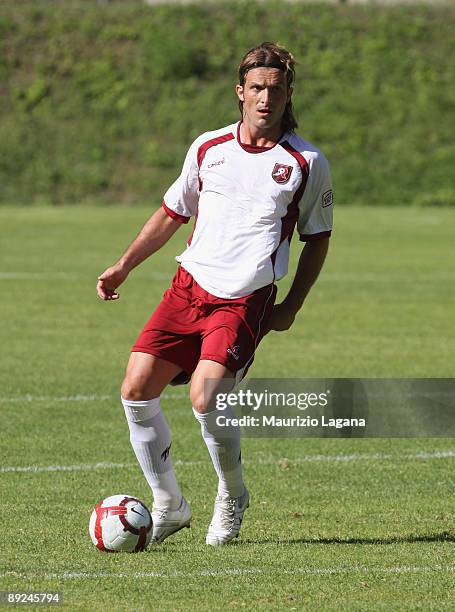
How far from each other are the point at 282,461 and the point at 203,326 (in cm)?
241

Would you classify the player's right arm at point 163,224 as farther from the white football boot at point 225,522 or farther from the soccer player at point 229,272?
the white football boot at point 225,522

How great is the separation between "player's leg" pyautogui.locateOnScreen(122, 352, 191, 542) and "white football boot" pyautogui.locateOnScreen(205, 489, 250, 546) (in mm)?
186

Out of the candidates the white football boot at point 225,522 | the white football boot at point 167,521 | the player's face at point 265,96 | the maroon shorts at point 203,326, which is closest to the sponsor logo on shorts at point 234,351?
the maroon shorts at point 203,326

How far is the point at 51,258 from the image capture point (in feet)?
70.8

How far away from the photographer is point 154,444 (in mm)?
5965

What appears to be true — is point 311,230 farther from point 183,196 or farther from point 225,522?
point 225,522

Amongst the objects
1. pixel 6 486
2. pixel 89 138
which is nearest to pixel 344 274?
pixel 6 486

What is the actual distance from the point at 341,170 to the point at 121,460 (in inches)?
1258

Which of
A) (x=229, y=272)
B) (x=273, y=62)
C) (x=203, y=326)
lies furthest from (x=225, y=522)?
(x=273, y=62)

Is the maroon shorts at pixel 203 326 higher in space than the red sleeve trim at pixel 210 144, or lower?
lower

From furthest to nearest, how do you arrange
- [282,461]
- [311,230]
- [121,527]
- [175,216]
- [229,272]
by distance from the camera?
[282,461]
[175,216]
[311,230]
[229,272]
[121,527]

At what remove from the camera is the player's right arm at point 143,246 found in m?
6.15

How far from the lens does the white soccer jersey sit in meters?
5.82

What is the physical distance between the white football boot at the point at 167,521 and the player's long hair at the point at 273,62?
1.84 m
